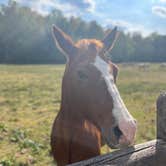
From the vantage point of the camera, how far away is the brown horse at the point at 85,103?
2.53m

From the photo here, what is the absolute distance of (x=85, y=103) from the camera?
274 centimetres

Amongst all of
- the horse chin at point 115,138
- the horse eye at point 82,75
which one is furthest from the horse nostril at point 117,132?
the horse eye at point 82,75

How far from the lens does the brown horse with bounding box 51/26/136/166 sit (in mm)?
2527

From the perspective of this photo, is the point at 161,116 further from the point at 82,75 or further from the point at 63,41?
the point at 63,41

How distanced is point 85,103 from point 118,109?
39 centimetres

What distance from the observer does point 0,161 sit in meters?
4.78

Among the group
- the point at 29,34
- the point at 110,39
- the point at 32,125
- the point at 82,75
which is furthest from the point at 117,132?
the point at 29,34

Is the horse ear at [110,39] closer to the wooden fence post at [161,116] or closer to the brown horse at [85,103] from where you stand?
the brown horse at [85,103]

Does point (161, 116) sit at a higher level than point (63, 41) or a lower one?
lower

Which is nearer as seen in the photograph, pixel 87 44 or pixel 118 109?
pixel 118 109

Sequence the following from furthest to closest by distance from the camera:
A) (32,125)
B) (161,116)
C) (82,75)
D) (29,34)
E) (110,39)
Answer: (29,34) < (32,125) < (110,39) < (82,75) < (161,116)

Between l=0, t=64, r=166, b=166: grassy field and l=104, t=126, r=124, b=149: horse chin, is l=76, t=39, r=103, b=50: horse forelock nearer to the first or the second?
l=104, t=126, r=124, b=149: horse chin

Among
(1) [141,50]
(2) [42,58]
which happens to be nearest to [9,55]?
(2) [42,58]

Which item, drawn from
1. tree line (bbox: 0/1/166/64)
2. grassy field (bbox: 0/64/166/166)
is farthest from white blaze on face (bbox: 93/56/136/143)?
tree line (bbox: 0/1/166/64)
